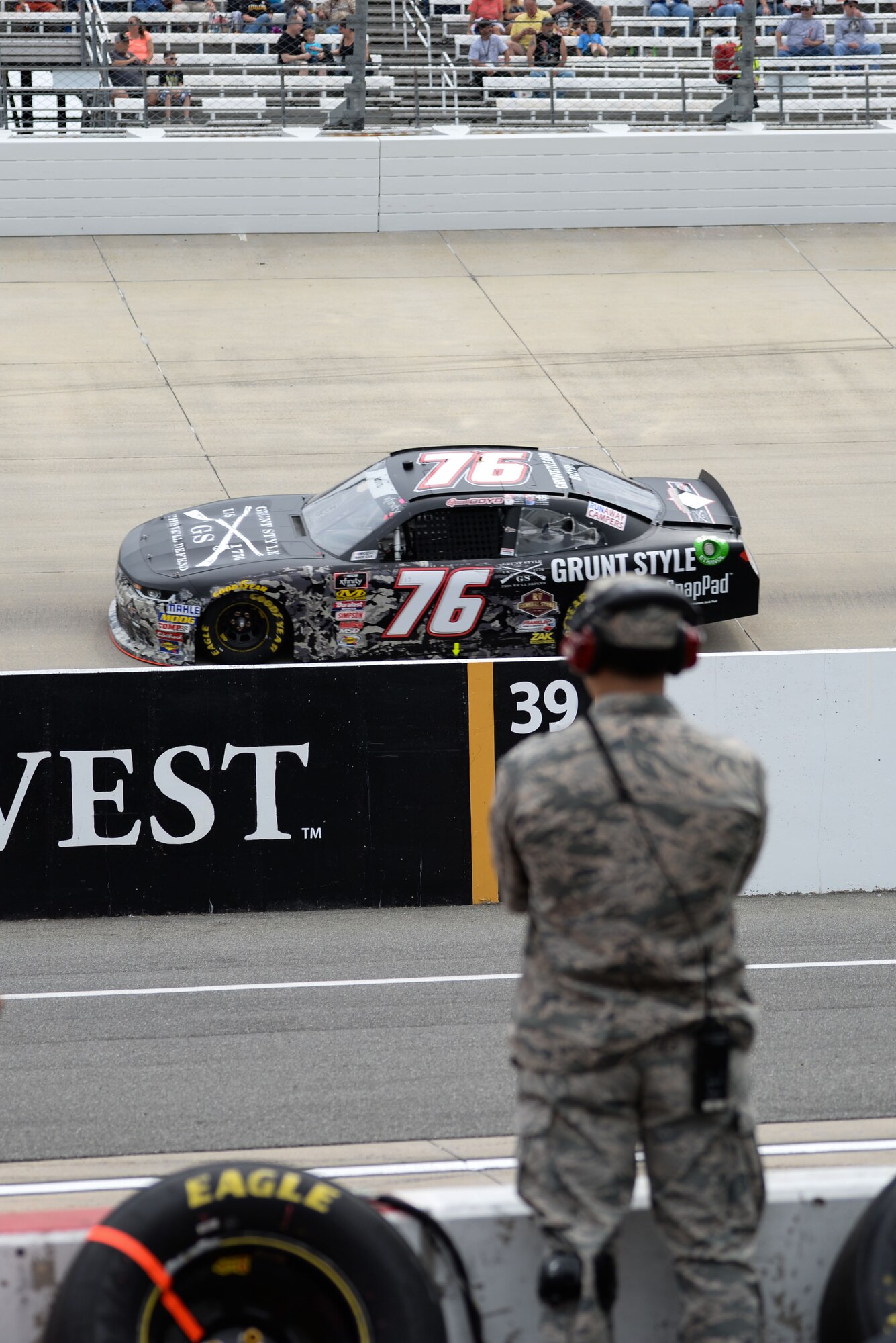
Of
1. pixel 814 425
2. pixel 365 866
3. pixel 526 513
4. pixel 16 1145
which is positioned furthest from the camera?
pixel 814 425

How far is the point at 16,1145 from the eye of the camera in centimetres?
626

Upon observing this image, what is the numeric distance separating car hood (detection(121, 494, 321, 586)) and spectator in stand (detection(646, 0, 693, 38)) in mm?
15315

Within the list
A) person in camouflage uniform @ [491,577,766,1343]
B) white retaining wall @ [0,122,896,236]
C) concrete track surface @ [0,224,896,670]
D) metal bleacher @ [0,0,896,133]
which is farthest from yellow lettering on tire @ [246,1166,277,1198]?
metal bleacher @ [0,0,896,133]

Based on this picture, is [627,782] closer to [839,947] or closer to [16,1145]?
[16,1145]

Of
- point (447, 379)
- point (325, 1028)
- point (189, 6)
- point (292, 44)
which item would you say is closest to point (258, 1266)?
point (325, 1028)

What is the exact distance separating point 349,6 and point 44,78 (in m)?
4.99

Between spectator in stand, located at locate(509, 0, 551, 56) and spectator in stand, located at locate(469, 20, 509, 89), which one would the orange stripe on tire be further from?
spectator in stand, located at locate(509, 0, 551, 56)

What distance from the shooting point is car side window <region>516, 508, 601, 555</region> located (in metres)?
11.4

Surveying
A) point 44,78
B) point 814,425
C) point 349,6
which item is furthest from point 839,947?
point 349,6

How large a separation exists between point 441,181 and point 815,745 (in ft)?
44.3

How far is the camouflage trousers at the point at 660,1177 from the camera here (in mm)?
3080

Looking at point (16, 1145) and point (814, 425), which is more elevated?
point (814, 425)

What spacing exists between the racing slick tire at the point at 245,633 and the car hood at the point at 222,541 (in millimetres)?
290

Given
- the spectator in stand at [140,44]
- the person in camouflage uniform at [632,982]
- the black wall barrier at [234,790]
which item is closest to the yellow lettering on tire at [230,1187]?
the person in camouflage uniform at [632,982]
